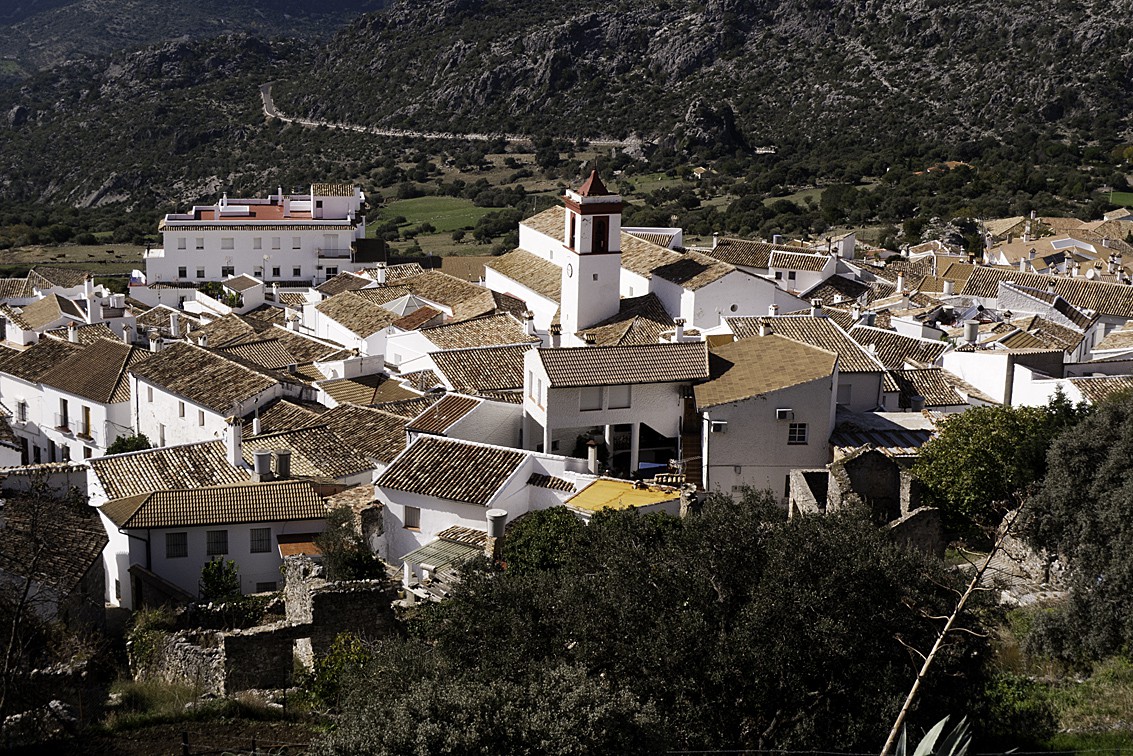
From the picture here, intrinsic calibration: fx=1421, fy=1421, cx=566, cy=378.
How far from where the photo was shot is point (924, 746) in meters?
11.9

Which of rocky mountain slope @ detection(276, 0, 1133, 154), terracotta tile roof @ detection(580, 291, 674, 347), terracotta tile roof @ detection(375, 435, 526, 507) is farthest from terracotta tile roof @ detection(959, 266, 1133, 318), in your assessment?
rocky mountain slope @ detection(276, 0, 1133, 154)

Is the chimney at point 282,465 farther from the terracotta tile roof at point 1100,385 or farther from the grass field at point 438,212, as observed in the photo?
the grass field at point 438,212

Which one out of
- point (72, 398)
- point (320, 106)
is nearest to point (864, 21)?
point (320, 106)

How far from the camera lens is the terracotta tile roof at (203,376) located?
33.4m

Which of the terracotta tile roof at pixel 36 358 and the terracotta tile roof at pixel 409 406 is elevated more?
the terracotta tile roof at pixel 409 406

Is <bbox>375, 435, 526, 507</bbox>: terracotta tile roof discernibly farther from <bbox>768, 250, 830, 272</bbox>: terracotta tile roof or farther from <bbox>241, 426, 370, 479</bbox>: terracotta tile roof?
<bbox>768, 250, 830, 272</bbox>: terracotta tile roof

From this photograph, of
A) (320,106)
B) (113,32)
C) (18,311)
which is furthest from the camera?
(113,32)

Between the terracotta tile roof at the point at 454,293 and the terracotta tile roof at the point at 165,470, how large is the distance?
1421 cm

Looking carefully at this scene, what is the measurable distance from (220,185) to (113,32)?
73.9 m

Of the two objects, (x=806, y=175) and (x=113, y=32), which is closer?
(x=806, y=175)

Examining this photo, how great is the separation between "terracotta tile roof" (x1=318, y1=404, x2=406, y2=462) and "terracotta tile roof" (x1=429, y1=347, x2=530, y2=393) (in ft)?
7.49

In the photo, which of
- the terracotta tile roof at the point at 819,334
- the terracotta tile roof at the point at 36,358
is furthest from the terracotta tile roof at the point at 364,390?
the terracotta tile roof at the point at 36,358

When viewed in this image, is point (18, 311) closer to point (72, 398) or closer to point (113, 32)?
point (72, 398)

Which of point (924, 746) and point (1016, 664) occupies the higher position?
point (924, 746)
